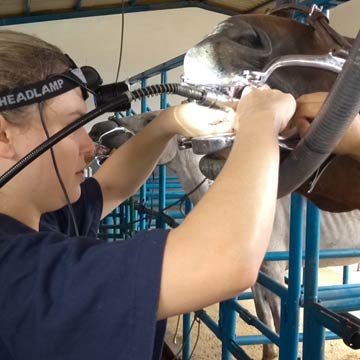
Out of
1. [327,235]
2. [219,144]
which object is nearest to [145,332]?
[219,144]

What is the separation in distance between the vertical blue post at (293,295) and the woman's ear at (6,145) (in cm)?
77

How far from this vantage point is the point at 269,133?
560 millimetres

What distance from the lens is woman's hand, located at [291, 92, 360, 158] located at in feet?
2.01

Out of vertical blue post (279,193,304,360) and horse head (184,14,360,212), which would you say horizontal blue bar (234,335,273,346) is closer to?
vertical blue post (279,193,304,360)

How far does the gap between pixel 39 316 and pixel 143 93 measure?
1.16ft

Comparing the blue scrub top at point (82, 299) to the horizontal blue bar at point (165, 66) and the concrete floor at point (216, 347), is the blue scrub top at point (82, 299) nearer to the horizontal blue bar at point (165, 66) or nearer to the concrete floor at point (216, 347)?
the horizontal blue bar at point (165, 66)

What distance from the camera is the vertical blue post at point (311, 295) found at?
1025 millimetres

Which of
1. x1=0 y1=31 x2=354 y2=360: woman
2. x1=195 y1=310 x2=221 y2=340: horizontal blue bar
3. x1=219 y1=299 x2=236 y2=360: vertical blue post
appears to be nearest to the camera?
x1=0 y1=31 x2=354 y2=360: woman

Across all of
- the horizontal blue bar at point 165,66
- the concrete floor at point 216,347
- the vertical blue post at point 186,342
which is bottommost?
the concrete floor at point 216,347

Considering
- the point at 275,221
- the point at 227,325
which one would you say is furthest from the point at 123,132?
the point at 227,325

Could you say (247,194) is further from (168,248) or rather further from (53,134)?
(53,134)

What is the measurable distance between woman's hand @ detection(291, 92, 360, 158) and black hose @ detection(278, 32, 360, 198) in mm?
31

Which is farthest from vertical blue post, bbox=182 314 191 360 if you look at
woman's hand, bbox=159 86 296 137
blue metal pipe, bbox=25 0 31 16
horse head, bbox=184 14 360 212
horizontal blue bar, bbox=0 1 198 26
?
horizontal blue bar, bbox=0 1 198 26

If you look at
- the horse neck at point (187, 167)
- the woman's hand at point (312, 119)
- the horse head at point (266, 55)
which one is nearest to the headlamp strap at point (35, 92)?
the horse head at point (266, 55)
